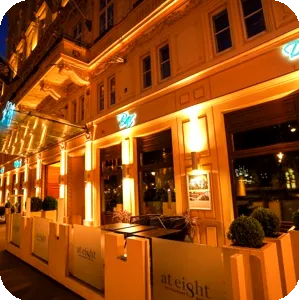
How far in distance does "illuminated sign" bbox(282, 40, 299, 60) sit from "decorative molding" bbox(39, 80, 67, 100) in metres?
9.79

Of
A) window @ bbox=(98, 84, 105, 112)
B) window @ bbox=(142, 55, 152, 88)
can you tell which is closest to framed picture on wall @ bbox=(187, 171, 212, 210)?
window @ bbox=(142, 55, 152, 88)

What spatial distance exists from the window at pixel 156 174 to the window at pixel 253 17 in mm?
3271

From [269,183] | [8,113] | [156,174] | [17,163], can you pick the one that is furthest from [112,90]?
[17,163]

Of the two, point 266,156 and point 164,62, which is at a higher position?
point 164,62

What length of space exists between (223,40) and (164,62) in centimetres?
198

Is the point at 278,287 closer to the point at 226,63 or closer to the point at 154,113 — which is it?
the point at 226,63

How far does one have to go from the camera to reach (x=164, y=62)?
23.9ft

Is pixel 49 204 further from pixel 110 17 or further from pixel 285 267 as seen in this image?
pixel 110 17

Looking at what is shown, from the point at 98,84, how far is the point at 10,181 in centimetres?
1550

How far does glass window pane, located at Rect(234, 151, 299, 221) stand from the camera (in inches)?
182

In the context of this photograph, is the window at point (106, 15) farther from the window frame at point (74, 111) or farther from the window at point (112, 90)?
the window frame at point (74, 111)

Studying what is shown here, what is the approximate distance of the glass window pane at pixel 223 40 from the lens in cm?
579

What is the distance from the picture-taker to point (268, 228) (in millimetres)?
2961

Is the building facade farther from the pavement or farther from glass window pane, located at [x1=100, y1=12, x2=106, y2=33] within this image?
the pavement
